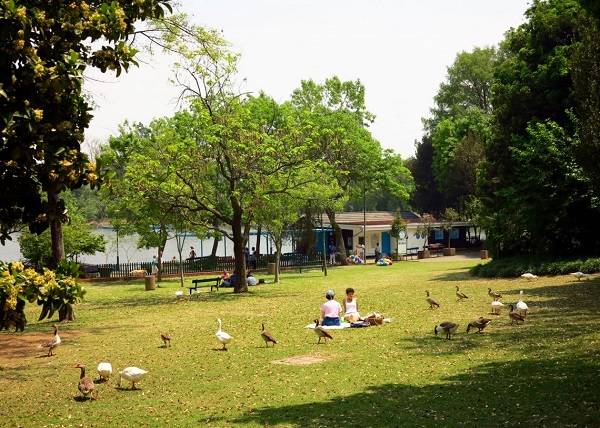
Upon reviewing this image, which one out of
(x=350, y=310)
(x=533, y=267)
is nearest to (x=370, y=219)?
(x=533, y=267)

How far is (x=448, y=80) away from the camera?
82500mm

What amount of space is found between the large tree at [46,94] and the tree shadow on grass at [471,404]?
4565mm

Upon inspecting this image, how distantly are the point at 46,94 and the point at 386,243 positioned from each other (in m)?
60.2

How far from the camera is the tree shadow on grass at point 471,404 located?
31.4 ft

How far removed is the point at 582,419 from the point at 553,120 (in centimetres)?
2844

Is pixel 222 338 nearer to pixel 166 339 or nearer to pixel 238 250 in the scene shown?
pixel 166 339

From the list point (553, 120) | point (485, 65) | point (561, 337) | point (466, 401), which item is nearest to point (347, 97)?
point (553, 120)

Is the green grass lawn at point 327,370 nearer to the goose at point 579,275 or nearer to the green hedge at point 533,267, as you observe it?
the goose at point 579,275

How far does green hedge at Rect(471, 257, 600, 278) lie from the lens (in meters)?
31.1

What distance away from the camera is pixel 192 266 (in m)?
51.1

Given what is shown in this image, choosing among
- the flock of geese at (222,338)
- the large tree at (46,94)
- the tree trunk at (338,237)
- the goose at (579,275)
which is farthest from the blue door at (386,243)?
the large tree at (46,94)

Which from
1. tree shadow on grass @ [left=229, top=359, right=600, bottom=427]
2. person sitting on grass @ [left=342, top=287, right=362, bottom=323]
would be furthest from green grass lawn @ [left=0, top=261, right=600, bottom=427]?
person sitting on grass @ [left=342, top=287, right=362, bottom=323]

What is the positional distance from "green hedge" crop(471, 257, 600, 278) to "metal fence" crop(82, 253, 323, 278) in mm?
17218

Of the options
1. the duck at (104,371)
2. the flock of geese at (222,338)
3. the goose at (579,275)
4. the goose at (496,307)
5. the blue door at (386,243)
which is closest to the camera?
the flock of geese at (222,338)
